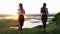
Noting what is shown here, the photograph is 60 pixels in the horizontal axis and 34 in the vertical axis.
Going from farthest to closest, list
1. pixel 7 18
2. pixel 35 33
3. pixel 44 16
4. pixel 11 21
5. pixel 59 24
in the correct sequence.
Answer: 1. pixel 7 18
2. pixel 11 21
3. pixel 59 24
4. pixel 44 16
5. pixel 35 33

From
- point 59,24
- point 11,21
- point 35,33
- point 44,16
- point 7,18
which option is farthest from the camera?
point 7,18

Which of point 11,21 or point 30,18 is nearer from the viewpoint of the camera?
point 11,21

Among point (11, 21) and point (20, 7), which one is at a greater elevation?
point (20, 7)

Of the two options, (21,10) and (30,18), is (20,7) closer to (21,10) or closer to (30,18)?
(21,10)

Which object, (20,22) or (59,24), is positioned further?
(59,24)

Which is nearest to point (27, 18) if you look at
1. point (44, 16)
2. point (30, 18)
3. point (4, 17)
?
point (30, 18)

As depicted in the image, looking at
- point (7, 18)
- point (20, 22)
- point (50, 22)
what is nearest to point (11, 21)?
point (7, 18)

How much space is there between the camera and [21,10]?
47.9 feet

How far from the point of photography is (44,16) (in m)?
15.1

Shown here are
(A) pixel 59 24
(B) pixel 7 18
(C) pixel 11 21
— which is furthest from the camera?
(B) pixel 7 18

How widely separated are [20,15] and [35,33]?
1502 millimetres

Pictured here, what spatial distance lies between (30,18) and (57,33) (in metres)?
10.1

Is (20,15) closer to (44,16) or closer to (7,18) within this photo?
(44,16)

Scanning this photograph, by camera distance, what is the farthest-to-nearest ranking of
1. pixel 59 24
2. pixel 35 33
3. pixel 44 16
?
pixel 59 24 < pixel 44 16 < pixel 35 33
